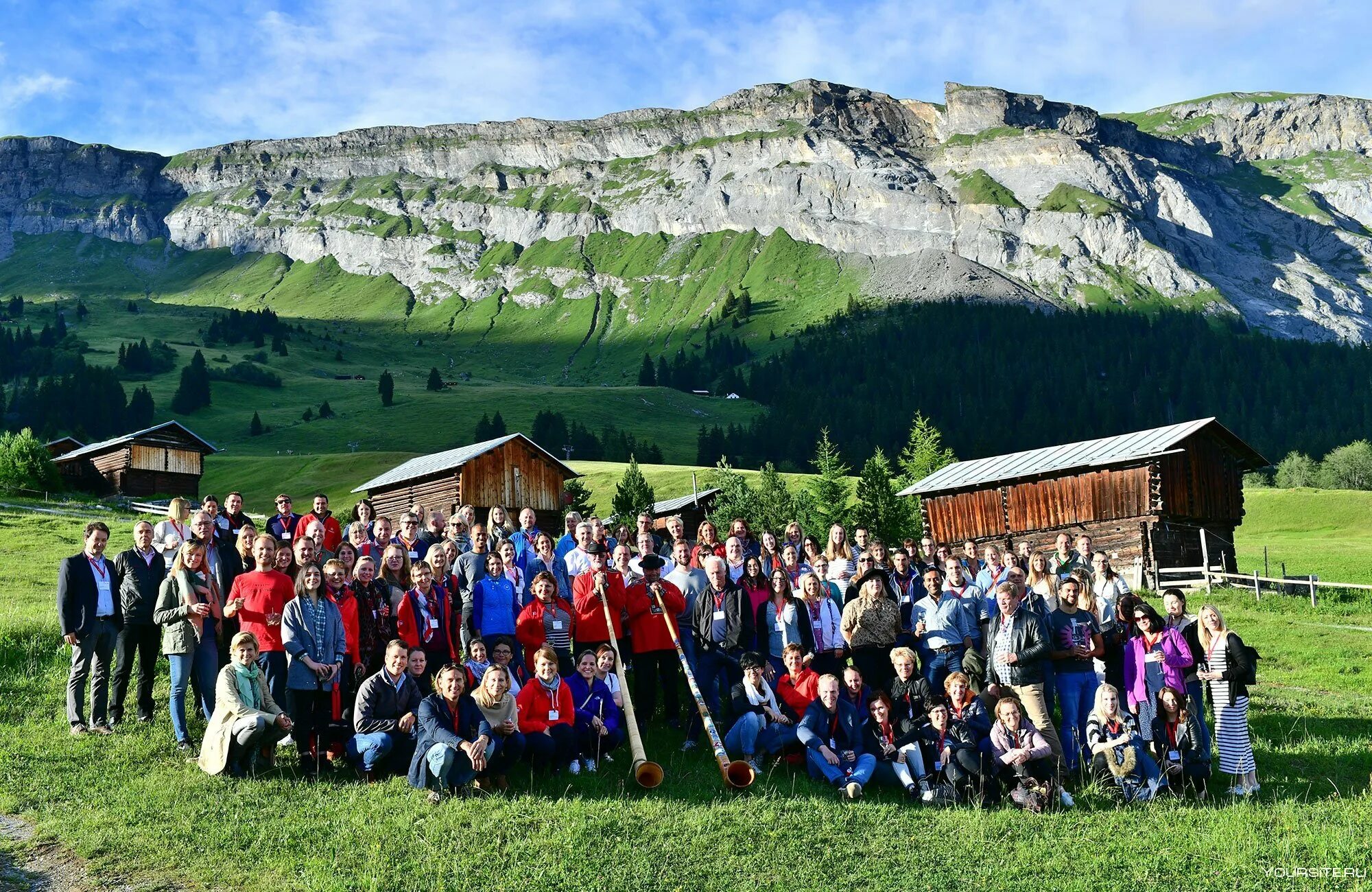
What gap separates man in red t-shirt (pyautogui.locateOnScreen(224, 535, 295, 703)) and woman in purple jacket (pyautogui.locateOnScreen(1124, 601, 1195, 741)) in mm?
9352

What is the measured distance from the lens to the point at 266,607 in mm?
11289

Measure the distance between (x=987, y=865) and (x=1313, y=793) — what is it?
200 inches

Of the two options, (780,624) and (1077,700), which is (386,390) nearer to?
(780,624)

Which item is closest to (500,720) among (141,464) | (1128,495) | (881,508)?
(1128,495)

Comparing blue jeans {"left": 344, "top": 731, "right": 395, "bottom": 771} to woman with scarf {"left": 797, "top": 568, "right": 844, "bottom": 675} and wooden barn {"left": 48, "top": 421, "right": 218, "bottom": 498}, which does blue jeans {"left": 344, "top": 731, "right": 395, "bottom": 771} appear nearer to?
woman with scarf {"left": 797, "top": 568, "right": 844, "bottom": 675}

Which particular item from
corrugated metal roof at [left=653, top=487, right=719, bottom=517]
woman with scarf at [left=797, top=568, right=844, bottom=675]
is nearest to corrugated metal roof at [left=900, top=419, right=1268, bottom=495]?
corrugated metal roof at [left=653, top=487, right=719, bottom=517]

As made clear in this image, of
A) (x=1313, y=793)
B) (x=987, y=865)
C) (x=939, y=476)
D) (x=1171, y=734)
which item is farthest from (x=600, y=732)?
(x=939, y=476)

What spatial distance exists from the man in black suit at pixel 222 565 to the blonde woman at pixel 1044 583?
374 inches

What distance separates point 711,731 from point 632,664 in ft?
8.79

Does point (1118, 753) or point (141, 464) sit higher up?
point (141, 464)

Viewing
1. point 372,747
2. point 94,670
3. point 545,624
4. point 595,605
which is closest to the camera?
point 372,747

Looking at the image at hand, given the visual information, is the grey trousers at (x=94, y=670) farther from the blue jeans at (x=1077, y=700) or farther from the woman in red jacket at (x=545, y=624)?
the blue jeans at (x=1077, y=700)

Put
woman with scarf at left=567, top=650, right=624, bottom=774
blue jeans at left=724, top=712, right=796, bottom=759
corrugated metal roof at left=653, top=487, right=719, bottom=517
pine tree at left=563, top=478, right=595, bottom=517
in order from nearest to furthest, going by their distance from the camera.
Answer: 1. woman with scarf at left=567, top=650, right=624, bottom=774
2. blue jeans at left=724, top=712, right=796, bottom=759
3. pine tree at left=563, top=478, right=595, bottom=517
4. corrugated metal roof at left=653, top=487, right=719, bottom=517

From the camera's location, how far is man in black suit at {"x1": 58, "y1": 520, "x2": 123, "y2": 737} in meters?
12.0
